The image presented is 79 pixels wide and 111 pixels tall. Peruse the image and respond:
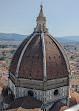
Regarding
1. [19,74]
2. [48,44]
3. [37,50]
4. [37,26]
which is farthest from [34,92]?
[37,26]

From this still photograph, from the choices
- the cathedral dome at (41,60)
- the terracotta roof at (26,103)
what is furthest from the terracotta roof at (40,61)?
the terracotta roof at (26,103)

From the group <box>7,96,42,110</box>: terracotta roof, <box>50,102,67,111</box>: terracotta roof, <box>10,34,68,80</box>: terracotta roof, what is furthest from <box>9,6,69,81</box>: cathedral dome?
<box>50,102,67,111</box>: terracotta roof

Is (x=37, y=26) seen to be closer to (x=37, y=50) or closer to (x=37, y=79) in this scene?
(x=37, y=50)

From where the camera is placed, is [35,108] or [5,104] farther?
[5,104]

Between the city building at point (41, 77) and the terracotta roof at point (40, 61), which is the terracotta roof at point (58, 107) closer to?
the city building at point (41, 77)

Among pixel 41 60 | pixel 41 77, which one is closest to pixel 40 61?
pixel 41 60
